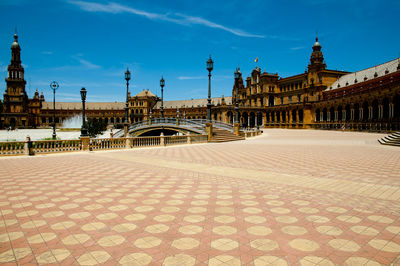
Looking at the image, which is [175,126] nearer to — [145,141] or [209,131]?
[209,131]

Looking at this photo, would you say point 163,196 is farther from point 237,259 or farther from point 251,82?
point 251,82

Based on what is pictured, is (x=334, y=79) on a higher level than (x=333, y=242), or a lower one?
higher

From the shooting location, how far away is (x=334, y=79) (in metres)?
Result: 70.8

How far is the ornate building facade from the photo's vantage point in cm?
4566

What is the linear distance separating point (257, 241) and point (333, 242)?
124 cm

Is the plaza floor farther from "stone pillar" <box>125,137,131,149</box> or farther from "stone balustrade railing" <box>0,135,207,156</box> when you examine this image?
"stone pillar" <box>125,137,131,149</box>

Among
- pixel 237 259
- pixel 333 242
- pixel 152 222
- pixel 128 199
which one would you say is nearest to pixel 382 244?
pixel 333 242

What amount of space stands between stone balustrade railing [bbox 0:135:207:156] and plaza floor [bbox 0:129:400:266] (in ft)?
31.4

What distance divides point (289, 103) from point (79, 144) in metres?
70.7

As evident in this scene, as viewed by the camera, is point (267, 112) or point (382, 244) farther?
point (267, 112)

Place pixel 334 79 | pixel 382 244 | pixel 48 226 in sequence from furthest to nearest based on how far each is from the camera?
pixel 334 79
pixel 48 226
pixel 382 244

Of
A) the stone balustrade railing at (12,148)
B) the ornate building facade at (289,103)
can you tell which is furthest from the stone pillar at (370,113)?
the stone balustrade railing at (12,148)

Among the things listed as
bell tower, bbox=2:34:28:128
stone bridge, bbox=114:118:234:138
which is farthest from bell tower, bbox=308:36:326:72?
bell tower, bbox=2:34:28:128

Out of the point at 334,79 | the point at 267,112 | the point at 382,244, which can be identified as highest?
the point at 334,79
